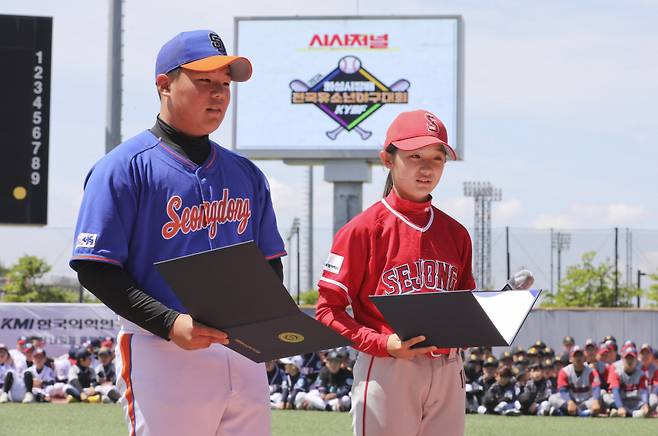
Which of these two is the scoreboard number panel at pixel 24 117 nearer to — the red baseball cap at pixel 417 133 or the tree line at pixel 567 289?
the red baseball cap at pixel 417 133

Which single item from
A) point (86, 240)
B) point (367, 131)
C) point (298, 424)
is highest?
point (367, 131)

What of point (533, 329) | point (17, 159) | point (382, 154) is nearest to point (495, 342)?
point (382, 154)

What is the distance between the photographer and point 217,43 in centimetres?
350

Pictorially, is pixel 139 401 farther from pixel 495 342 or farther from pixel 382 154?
pixel 382 154

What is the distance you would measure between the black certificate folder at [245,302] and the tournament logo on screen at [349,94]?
82.1 feet

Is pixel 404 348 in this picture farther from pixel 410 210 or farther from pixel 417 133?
pixel 417 133

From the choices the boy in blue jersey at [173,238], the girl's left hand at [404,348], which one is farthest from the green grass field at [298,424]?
the boy in blue jersey at [173,238]

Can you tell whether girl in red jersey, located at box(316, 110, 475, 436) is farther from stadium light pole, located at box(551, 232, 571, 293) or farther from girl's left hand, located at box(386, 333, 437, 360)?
stadium light pole, located at box(551, 232, 571, 293)

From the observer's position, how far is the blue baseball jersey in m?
3.24

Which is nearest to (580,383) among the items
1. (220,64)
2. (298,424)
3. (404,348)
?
(298,424)

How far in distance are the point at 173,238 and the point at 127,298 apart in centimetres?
25

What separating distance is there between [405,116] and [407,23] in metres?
24.5

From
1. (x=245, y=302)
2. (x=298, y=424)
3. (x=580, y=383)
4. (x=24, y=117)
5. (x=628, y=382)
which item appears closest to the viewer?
(x=245, y=302)

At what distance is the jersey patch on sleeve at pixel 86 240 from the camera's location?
321 centimetres
